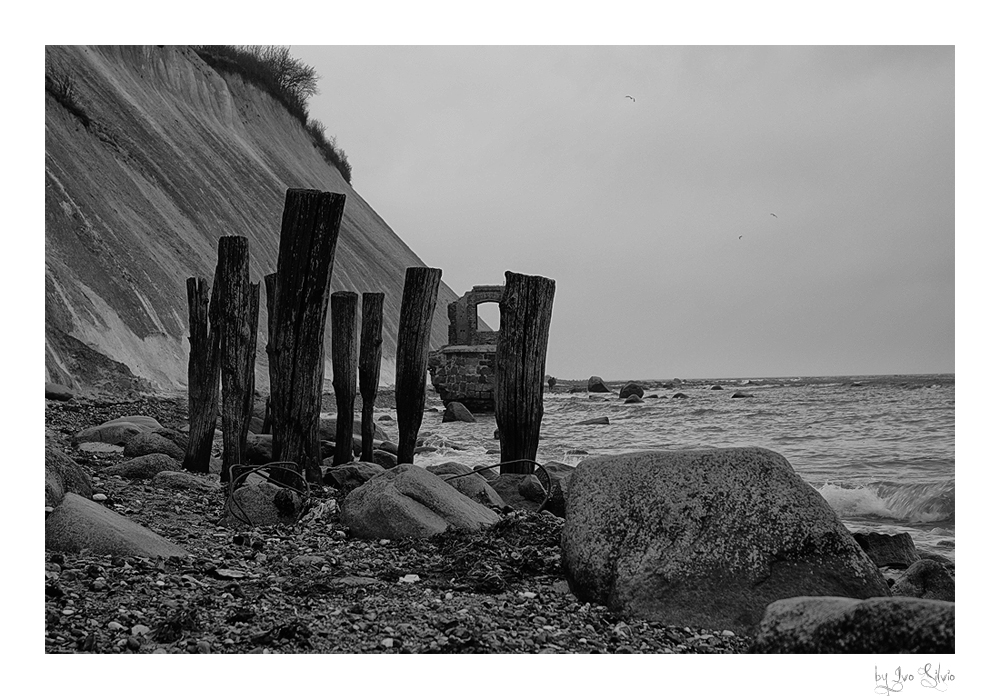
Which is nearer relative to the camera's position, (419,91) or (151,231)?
(419,91)

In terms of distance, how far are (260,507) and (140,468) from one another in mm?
2379

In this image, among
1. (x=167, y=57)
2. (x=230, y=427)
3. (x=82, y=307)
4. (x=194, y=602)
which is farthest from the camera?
(x=167, y=57)

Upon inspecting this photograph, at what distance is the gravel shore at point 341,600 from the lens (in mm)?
3781

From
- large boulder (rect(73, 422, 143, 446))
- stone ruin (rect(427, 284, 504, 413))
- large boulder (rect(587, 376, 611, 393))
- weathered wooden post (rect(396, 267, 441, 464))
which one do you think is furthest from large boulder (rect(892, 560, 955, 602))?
large boulder (rect(587, 376, 611, 393))

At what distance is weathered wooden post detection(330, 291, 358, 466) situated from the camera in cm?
1021

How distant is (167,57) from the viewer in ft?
96.1

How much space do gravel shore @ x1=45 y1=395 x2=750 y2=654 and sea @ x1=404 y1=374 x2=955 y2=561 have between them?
313 centimetres

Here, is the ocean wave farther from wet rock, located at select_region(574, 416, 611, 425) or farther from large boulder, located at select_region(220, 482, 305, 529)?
wet rock, located at select_region(574, 416, 611, 425)

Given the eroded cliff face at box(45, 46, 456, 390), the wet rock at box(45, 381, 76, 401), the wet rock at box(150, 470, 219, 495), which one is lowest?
the wet rock at box(150, 470, 219, 495)

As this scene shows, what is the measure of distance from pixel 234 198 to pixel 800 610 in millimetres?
26250

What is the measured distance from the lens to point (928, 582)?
4988mm

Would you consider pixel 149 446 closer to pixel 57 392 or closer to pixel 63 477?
pixel 63 477
